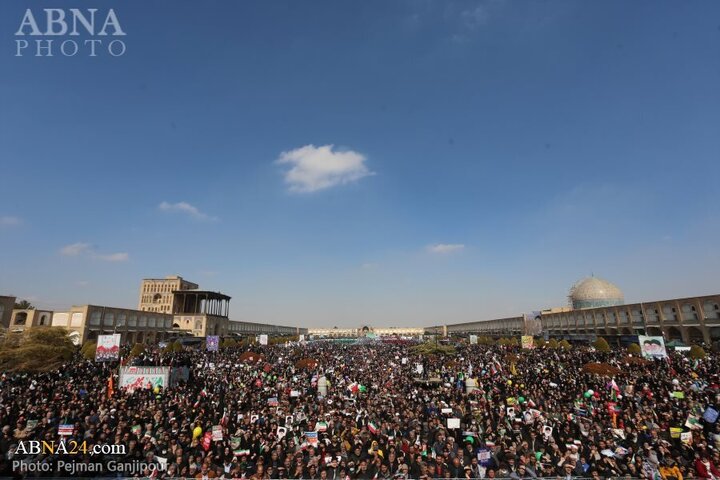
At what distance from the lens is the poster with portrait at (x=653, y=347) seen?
29562 millimetres

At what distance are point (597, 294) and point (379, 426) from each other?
87.0m

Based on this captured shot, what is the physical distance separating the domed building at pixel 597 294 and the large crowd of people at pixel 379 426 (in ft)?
217

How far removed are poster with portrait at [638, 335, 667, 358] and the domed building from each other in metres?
60.9

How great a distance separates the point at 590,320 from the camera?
76.4 metres

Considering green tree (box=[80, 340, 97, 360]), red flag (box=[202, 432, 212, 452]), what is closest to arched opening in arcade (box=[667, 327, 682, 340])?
red flag (box=[202, 432, 212, 452])

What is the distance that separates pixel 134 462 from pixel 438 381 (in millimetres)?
17823

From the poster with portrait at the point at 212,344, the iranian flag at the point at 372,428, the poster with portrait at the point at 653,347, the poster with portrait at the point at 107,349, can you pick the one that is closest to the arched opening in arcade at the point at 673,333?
the poster with portrait at the point at 653,347

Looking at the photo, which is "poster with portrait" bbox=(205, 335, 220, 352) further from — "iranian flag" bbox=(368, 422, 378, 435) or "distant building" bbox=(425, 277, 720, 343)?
"distant building" bbox=(425, 277, 720, 343)

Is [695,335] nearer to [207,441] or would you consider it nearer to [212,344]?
[212,344]

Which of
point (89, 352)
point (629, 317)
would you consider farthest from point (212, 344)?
point (629, 317)

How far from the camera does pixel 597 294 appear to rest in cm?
8525

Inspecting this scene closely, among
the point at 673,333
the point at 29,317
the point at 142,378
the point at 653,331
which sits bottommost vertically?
the point at 142,378

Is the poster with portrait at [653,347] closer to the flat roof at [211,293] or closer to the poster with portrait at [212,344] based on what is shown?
the poster with portrait at [212,344]

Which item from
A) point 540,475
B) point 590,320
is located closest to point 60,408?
point 540,475
